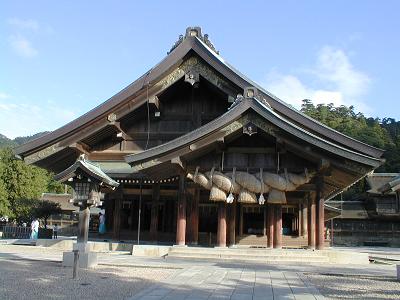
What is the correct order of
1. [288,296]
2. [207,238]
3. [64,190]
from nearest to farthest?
1. [288,296]
2. [207,238]
3. [64,190]

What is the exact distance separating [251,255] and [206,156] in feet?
13.5

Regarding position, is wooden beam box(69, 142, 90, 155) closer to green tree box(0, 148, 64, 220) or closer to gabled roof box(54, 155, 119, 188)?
gabled roof box(54, 155, 119, 188)

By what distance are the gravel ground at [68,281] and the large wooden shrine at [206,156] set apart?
15.5 ft

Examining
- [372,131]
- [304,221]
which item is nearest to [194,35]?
[304,221]

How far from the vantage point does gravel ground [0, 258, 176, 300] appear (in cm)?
823

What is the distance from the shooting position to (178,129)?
64.2 ft

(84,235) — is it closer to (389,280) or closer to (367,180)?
(389,280)

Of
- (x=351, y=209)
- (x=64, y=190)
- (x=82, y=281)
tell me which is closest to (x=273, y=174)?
(x=82, y=281)

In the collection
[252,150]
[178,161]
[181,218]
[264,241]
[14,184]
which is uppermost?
[14,184]

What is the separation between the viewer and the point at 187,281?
984 cm

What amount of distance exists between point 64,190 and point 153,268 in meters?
56.3

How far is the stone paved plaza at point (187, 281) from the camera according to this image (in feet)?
27.6

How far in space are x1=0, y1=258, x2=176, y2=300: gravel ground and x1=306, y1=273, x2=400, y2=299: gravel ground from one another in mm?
3790

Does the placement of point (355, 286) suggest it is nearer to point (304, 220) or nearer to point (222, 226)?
point (222, 226)
